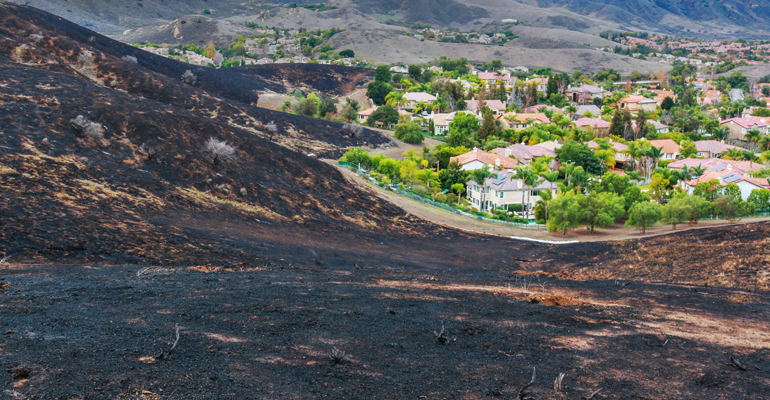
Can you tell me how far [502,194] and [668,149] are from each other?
41.3 m

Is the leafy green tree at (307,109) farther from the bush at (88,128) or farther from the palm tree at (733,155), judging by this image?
the palm tree at (733,155)

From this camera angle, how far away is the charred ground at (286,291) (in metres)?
10.1

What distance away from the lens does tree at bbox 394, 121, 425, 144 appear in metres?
81.2

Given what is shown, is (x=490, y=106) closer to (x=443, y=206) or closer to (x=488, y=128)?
(x=488, y=128)

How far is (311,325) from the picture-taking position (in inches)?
505

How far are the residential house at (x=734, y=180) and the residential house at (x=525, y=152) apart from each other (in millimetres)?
15888

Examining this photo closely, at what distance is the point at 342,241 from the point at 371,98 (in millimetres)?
96078

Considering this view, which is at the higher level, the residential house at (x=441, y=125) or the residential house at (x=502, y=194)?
the residential house at (x=441, y=125)

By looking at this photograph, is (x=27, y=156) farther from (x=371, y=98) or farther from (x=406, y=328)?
(x=371, y=98)

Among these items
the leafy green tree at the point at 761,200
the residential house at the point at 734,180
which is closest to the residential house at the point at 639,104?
the residential house at the point at 734,180

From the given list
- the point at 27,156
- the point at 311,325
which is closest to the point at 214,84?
the point at 27,156

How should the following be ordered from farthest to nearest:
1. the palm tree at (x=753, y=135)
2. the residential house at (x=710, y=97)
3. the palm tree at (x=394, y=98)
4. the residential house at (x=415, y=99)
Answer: the residential house at (x=710, y=97)
the residential house at (x=415, y=99)
the palm tree at (x=394, y=98)
the palm tree at (x=753, y=135)

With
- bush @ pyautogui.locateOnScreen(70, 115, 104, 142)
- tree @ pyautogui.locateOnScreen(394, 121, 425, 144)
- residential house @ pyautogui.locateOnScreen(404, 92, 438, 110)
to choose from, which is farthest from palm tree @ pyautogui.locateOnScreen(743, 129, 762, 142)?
bush @ pyautogui.locateOnScreen(70, 115, 104, 142)

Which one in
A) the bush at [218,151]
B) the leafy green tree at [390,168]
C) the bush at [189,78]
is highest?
the bush at [189,78]
